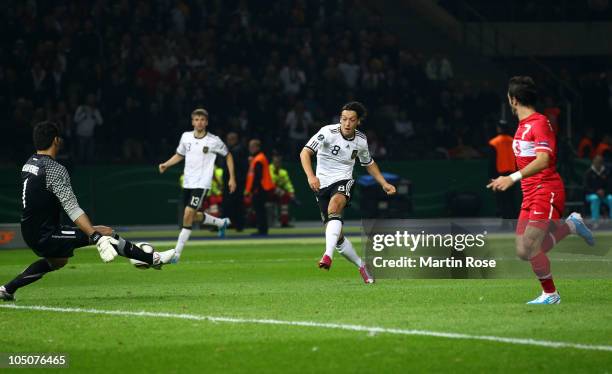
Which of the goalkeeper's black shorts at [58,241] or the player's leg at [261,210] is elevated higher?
the goalkeeper's black shorts at [58,241]

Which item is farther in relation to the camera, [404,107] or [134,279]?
[404,107]

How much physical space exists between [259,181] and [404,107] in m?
8.87

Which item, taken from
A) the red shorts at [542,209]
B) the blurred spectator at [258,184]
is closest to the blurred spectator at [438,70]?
the blurred spectator at [258,184]

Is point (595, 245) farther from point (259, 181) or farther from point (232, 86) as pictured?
point (232, 86)

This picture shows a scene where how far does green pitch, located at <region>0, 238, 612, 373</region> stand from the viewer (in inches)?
350

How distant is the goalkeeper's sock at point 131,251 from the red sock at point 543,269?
4.05 m

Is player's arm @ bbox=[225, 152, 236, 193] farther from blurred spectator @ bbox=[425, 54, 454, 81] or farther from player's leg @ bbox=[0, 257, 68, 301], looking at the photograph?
blurred spectator @ bbox=[425, 54, 454, 81]

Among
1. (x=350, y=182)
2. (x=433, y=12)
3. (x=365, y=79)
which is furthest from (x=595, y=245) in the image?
(x=433, y=12)

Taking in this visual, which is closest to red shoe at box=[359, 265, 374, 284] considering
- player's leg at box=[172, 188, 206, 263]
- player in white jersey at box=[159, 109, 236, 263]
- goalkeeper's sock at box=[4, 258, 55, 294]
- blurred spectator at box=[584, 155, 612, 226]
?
goalkeeper's sock at box=[4, 258, 55, 294]

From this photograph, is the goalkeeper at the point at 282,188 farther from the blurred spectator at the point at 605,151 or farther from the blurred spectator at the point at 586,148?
the blurred spectator at the point at 586,148

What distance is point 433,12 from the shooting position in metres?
41.6

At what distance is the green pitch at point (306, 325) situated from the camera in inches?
350

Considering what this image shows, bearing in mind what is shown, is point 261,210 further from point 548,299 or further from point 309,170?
point 548,299

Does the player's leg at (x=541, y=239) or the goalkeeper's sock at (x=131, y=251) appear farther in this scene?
the goalkeeper's sock at (x=131, y=251)
